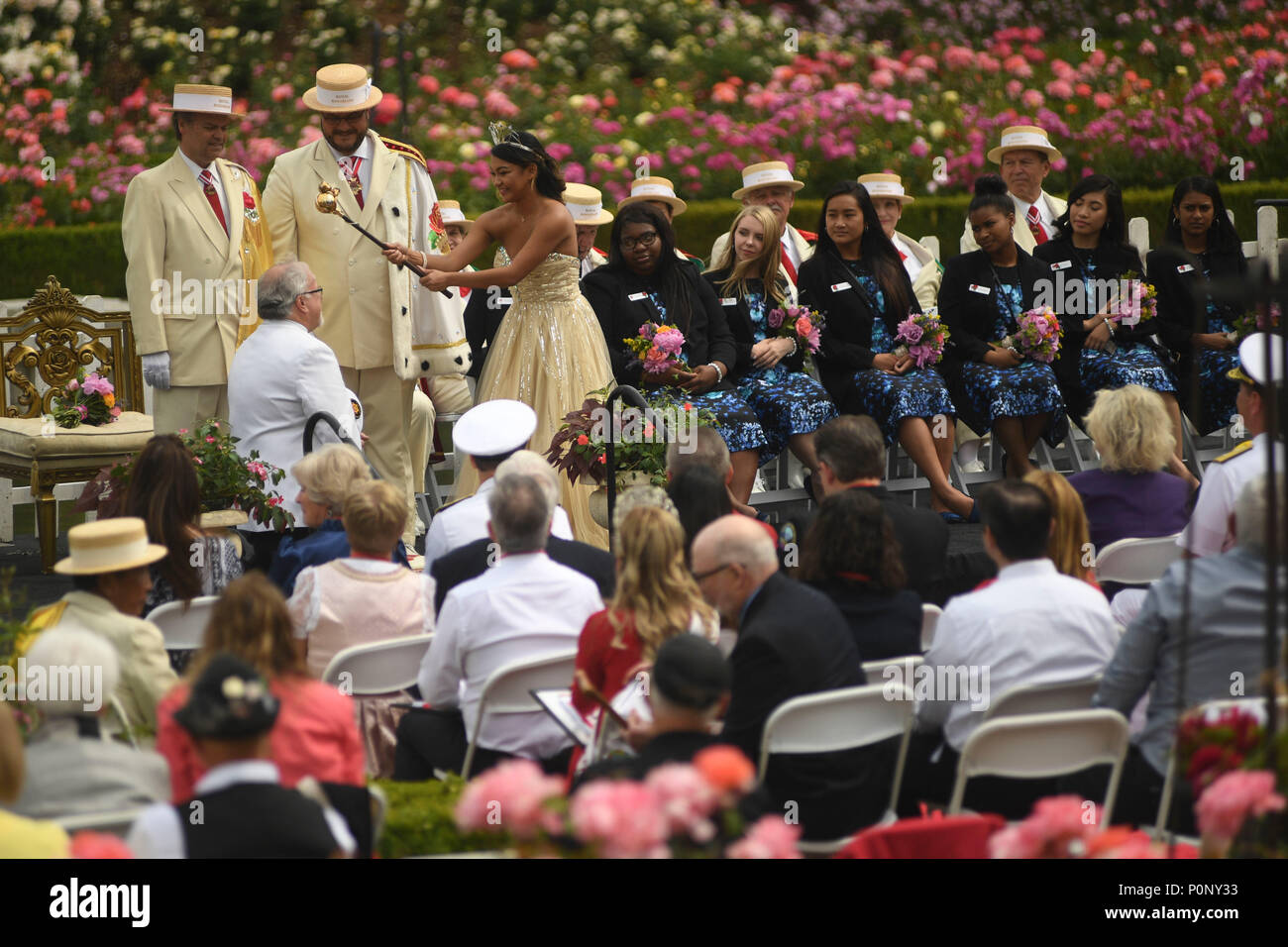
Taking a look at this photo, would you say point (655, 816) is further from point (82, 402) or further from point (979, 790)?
point (82, 402)

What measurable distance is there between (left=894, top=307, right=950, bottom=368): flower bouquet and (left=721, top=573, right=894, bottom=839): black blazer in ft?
14.3

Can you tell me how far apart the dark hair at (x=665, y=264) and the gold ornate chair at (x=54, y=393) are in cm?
230

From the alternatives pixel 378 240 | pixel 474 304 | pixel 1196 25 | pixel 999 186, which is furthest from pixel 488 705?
pixel 1196 25

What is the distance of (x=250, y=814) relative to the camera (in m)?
2.81

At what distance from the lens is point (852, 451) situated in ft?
16.8

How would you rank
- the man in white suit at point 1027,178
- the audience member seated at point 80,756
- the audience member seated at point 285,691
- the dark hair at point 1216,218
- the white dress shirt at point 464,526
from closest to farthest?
the audience member seated at point 80,756, the audience member seated at point 285,691, the white dress shirt at point 464,526, the dark hair at point 1216,218, the man in white suit at point 1027,178

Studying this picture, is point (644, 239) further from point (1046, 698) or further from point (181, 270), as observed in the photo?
point (1046, 698)

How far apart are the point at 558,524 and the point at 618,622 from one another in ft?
4.58

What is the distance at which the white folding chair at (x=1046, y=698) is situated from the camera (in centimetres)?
387

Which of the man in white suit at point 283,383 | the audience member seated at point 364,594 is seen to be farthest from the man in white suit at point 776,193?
the audience member seated at point 364,594

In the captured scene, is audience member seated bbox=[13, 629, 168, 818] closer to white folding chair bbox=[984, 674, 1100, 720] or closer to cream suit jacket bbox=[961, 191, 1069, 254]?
white folding chair bbox=[984, 674, 1100, 720]

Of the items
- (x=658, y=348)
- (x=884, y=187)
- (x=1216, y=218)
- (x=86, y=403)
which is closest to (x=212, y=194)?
(x=86, y=403)

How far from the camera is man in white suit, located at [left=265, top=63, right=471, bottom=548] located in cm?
724

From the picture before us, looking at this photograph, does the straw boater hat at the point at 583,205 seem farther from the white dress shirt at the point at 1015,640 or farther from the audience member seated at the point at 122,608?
the white dress shirt at the point at 1015,640
